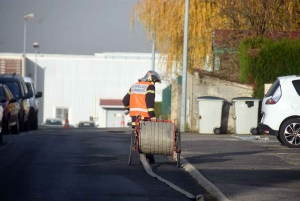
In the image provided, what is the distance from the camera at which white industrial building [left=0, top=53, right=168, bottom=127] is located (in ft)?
259

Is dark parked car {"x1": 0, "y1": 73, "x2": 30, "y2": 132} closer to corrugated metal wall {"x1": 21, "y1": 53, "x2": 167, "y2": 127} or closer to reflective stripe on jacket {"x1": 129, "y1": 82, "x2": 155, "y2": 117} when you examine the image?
reflective stripe on jacket {"x1": 129, "y1": 82, "x2": 155, "y2": 117}

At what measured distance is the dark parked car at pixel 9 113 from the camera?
2623cm

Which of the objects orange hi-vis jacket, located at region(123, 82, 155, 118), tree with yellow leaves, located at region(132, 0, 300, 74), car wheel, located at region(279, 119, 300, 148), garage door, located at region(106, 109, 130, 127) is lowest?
garage door, located at region(106, 109, 130, 127)

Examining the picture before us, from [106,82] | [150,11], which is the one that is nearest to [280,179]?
[150,11]

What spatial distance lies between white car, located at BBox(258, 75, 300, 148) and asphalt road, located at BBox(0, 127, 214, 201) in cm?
376

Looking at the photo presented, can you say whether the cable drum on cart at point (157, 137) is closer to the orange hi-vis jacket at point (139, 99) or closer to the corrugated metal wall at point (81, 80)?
the orange hi-vis jacket at point (139, 99)

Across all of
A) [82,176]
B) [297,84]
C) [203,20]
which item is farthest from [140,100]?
[203,20]

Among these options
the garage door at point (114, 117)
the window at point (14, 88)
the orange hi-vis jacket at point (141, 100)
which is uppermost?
the window at point (14, 88)

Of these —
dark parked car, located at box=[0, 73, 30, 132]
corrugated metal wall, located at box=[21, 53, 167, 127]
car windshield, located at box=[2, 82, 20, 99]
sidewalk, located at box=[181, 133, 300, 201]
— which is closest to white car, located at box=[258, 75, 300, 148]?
sidewalk, located at box=[181, 133, 300, 201]

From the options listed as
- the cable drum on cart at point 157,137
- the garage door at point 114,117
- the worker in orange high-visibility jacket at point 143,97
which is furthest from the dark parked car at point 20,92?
the garage door at point 114,117

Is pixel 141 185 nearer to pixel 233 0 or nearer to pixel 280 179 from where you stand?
pixel 280 179

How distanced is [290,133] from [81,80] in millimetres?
60325

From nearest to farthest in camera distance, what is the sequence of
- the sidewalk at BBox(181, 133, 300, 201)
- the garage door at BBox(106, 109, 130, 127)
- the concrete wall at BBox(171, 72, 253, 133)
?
the sidewalk at BBox(181, 133, 300, 201), the concrete wall at BBox(171, 72, 253, 133), the garage door at BBox(106, 109, 130, 127)

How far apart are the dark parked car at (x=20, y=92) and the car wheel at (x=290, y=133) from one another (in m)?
12.5
